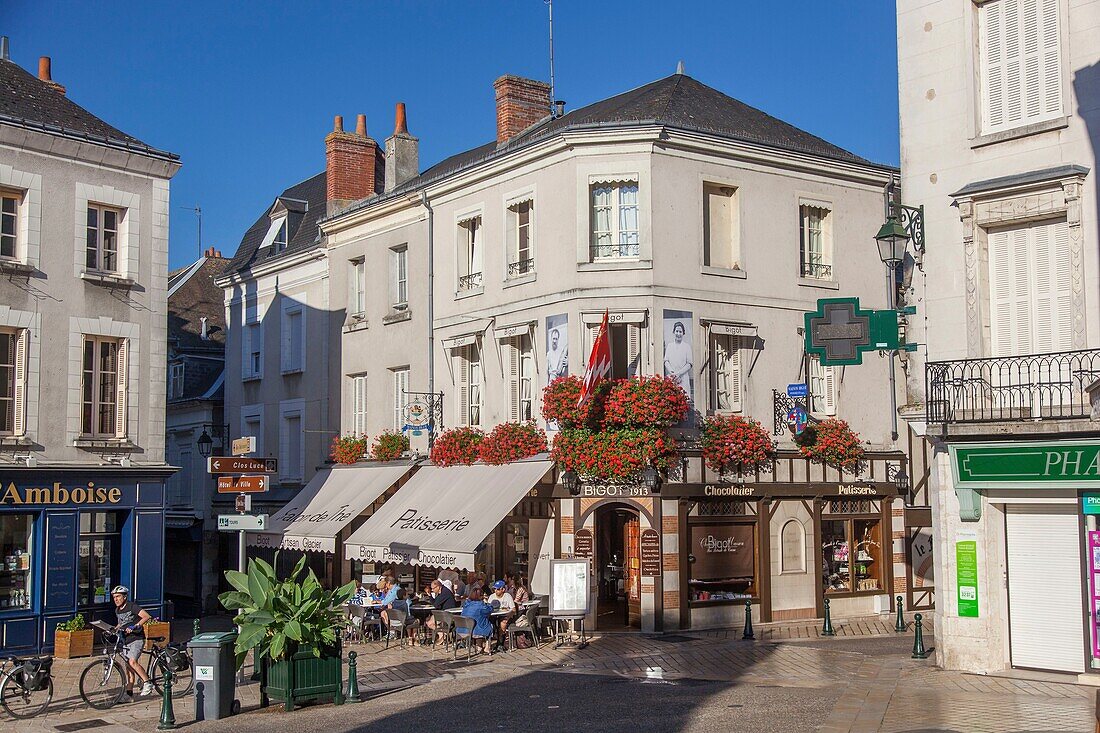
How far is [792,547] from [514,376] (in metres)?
6.54

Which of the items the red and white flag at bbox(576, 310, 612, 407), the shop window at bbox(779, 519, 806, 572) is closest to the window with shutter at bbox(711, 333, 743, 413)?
the shop window at bbox(779, 519, 806, 572)

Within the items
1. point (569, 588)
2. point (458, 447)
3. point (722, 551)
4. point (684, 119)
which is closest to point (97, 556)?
point (458, 447)

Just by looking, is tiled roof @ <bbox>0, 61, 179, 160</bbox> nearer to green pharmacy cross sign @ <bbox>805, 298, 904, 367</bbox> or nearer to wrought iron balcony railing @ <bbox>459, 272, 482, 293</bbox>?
wrought iron balcony railing @ <bbox>459, 272, 482, 293</bbox>

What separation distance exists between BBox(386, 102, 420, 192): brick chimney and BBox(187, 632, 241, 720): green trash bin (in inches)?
680

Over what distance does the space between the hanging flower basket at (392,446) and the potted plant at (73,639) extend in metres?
8.38

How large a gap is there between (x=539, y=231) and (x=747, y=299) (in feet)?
14.2

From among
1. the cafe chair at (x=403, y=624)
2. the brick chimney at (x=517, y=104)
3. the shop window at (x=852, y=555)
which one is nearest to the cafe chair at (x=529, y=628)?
the cafe chair at (x=403, y=624)

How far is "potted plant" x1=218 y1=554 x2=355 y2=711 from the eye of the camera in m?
14.9

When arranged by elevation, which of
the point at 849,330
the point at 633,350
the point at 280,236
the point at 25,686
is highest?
the point at 280,236

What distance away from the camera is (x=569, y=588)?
21016 millimetres

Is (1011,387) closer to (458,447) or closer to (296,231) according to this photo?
(458,447)

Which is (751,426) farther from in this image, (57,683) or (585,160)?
(57,683)

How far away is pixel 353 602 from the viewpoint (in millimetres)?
23703

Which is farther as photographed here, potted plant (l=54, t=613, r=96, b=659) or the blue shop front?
the blue shop front
